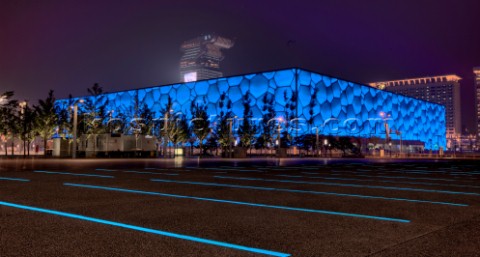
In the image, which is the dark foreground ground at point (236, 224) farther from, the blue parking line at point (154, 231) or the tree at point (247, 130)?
the tree at point (247, 130)

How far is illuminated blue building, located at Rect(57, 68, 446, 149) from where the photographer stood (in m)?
60.3

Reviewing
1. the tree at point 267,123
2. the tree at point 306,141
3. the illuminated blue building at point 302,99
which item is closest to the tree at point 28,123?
the illuminated blue building at point 302,99

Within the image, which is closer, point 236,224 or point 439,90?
point 236,224

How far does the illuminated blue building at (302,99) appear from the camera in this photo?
60.3 m

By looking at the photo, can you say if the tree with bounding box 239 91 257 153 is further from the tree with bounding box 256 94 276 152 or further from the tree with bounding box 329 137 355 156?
the tree with bounding box 329 137 355 156

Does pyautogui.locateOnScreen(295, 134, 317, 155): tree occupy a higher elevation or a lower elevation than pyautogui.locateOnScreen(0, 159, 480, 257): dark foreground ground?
higher

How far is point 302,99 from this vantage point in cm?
6047

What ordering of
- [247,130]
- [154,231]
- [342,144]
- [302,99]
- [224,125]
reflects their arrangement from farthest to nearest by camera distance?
[302,99] → [342,144] → [247,130] → [224,125] → [154,231]

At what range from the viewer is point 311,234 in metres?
4.47

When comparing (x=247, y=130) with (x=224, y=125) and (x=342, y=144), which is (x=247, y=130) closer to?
(x=224, y=125)

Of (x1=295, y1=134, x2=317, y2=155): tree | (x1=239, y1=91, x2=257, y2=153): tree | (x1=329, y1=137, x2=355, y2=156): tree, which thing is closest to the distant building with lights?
(x1=329, y1=137, x2=355, y2=156): tree

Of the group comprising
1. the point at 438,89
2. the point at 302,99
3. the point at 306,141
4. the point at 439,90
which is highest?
the point at 438,89

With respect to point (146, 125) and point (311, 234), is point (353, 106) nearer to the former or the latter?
point (146, 125)

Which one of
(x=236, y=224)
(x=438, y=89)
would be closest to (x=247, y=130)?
(x=236, y=224)
